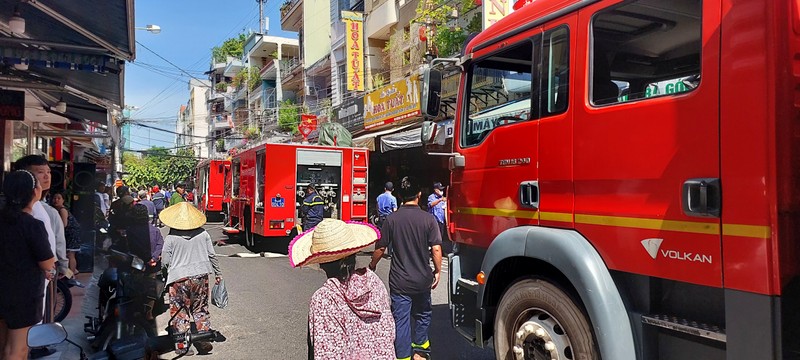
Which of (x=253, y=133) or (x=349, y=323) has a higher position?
(x=253, y=133)

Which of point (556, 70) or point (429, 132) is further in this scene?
point (429, 132)

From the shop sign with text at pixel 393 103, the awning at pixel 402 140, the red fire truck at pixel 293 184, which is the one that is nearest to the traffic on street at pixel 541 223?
the red fire truck at pixel 293 184

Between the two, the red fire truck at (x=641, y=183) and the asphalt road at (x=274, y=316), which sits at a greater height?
the red fire truck at (x=641, y=183)

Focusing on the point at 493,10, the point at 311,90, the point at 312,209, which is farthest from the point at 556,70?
the point at 311,90

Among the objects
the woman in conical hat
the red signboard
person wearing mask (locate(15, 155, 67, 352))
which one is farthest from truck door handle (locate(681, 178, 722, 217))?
the red signboard

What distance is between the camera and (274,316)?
22.4 feet

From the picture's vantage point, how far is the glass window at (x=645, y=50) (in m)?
→ 2.80

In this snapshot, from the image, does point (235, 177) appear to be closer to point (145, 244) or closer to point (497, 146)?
point (145, 244)

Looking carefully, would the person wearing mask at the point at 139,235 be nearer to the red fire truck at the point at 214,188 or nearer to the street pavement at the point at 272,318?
the street pavement at the point at 272,318

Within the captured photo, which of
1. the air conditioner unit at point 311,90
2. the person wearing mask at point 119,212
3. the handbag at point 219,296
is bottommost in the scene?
the handbag at point 219,296

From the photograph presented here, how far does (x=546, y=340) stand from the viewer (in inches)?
130

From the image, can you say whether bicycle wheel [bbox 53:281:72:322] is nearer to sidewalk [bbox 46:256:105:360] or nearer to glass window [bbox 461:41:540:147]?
sidewalk [bbox 46:256:105:360]

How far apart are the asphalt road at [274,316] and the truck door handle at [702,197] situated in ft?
9.74

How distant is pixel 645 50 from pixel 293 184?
33.2ft
